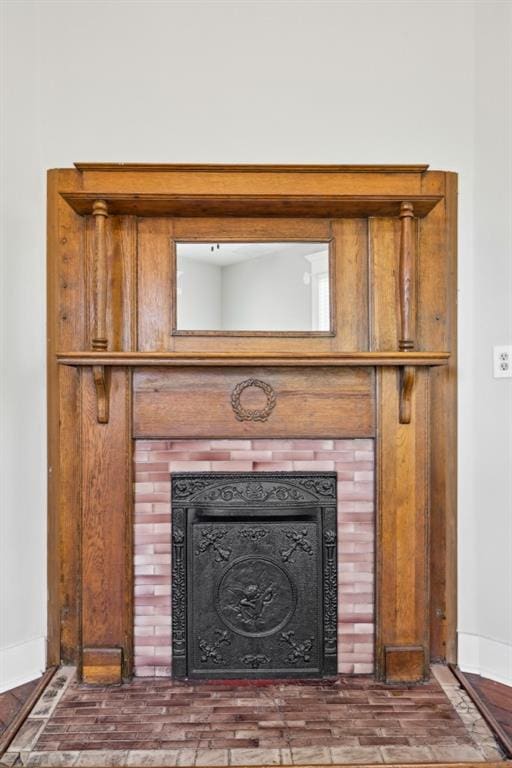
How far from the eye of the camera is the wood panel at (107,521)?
6.40 ft

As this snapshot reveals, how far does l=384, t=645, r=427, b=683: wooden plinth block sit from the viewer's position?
1938 millimetres

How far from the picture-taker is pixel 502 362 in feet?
6.61

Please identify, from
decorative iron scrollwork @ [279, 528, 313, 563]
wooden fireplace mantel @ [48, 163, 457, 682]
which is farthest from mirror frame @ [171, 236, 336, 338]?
decorative iron scrollwork @ [279, 528, 313, 563]

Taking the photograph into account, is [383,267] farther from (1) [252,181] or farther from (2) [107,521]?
(2) [107,521]

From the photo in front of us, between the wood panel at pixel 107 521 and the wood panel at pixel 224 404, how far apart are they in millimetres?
80

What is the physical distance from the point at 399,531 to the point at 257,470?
0.58 metres

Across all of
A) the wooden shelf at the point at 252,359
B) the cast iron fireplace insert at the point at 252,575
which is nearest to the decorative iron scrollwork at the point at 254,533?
the cast iron fireplace insert at the point at 252,575

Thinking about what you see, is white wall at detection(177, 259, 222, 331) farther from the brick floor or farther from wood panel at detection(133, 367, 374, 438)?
the brick floor

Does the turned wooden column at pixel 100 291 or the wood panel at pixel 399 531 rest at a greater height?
the turned wooden column at pixel 100 291

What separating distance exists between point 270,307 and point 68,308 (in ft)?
2.57

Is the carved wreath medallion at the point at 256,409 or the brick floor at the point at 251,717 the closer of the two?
the brick floor at the point at 251,717

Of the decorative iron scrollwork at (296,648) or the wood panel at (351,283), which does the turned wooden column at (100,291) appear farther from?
the decorative iron scrollwork at (296,648)

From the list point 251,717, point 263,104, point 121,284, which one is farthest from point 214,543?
point 263,104

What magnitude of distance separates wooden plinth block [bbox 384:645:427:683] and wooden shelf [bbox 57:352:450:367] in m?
1.06
